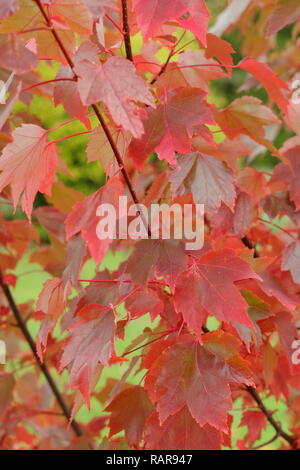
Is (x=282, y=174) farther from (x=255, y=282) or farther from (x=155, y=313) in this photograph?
(x=155, y=313)

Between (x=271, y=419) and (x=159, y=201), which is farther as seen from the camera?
(x=271, y=419)

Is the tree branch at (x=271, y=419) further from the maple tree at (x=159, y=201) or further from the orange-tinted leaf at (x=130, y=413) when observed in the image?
the orange-tinted leaf at (x=130, y=413)

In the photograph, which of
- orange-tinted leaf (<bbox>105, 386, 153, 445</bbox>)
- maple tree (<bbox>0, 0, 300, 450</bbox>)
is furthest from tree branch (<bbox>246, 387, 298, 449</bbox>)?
orange-tinted leaf (<bbox>105, 386, 153, 445</bbox>)

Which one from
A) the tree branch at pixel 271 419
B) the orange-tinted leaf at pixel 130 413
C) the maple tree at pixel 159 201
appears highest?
the maple tree at pixel 159 201

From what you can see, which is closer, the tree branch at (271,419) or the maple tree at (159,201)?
the maple tree at (159,201)

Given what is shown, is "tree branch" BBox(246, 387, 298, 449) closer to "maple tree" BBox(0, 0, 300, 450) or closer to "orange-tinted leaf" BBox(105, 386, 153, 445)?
"maple tree" BBox(0, 0, 300, 450)

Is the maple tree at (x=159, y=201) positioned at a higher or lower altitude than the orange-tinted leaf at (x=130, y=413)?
higher

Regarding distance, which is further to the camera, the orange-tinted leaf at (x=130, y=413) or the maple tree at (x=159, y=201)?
the orange-tinted leaf at (x=130, y=413)

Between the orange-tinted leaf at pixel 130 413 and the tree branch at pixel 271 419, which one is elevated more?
the orange-tinted leaf at pixel 130 413

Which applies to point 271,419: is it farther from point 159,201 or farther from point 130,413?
point 159,201

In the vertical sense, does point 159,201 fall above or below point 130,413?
above

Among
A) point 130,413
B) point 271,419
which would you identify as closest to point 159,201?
point 130,413

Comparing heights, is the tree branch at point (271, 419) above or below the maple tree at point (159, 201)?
below

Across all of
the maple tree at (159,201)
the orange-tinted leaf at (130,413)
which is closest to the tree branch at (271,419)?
the maple tree at (159,201)
